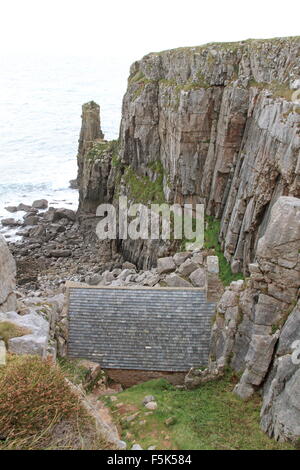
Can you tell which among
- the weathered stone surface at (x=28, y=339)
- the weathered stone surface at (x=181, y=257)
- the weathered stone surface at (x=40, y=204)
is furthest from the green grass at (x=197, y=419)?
the weathered stone surface at (x=40, y=204)

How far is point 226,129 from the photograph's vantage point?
35.4 m

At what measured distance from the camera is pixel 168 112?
43.0 meters

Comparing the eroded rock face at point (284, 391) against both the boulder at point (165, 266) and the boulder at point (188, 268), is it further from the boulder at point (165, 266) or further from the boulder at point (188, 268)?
the boulder at point (165, 266)

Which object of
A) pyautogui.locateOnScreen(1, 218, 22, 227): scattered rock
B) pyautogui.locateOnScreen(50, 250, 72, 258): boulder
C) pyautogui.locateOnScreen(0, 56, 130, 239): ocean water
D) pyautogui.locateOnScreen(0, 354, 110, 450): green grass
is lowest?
pyautogui.locateOnScreen(0, 56, 130, 239): ocean water

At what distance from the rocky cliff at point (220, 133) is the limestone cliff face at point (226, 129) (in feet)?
0.25

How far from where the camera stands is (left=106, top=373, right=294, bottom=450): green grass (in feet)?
53.0

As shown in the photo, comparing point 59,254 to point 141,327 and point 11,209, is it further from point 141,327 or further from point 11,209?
point 141,327

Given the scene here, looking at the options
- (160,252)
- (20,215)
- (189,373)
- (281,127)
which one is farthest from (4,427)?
(20,215)

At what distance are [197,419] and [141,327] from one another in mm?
7121

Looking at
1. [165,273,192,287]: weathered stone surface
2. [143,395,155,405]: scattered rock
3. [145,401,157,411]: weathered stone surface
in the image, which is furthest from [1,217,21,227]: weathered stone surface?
[145,401,157,411]: weathered stone surface

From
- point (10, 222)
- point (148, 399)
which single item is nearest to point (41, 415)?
point (148, 399)

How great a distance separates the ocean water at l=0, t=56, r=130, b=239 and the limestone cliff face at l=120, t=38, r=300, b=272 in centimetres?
2775

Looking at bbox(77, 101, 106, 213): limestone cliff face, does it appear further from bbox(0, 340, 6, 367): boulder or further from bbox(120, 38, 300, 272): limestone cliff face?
bbox(0, 340, 6, 367): boulder

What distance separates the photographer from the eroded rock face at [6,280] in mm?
20312
